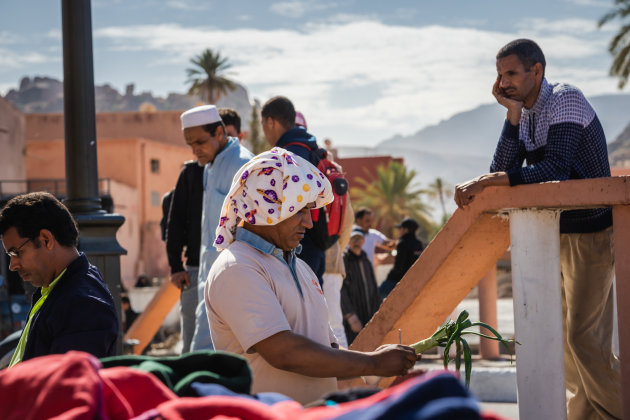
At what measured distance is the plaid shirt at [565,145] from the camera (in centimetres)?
412

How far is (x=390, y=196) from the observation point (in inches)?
2232

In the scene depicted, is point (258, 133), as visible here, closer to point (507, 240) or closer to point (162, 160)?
point (162, 160)

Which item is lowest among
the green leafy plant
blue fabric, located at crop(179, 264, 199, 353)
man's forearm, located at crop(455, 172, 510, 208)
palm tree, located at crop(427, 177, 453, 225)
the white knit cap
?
palm tree, located at crop(427, 177, 453, 225)

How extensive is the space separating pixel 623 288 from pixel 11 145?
123 feet

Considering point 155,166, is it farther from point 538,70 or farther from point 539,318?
point 539,318

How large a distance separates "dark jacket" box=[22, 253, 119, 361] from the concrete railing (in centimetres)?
191

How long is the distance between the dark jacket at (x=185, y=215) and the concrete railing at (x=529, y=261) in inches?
76.8

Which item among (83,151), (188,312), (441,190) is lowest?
(441,190)

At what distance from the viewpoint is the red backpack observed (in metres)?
5.48

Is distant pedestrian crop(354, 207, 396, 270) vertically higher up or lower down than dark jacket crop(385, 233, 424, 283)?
higher up

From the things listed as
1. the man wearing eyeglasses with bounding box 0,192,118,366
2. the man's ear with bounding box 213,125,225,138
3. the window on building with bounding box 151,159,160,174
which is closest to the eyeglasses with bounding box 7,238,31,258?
the man wearing eyeglasses with bounding box 0,192,118,366

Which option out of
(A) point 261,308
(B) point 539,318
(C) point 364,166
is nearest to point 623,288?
(B) point 539,318

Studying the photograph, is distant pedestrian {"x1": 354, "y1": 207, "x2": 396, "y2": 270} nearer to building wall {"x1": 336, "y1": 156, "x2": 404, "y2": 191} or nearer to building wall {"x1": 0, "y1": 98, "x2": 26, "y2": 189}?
building wall {"x1": 0, "y1": 98, "x2": 26, "y2": 189}

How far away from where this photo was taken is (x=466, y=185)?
4336 millimetres
